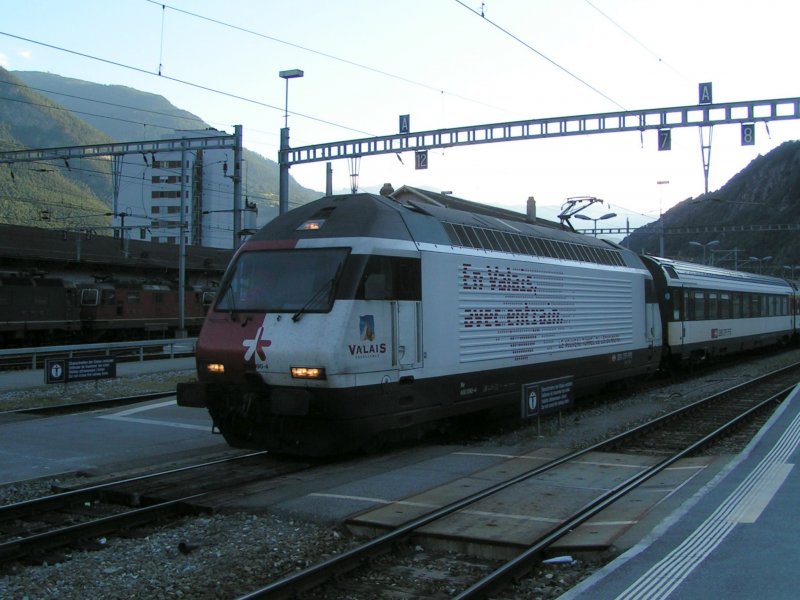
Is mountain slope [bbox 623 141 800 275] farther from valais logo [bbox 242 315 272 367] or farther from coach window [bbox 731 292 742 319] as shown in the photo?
valais logo [bbox 242 315 272 367]

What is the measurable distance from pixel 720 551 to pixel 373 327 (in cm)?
473

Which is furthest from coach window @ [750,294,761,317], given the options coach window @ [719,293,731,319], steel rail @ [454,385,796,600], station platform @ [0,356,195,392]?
station platform @ [0,356,195,392]

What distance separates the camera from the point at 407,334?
936 cm

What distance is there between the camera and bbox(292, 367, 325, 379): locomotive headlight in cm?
834

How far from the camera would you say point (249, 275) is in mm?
9531

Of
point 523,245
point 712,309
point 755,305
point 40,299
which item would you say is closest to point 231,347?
point 523,245

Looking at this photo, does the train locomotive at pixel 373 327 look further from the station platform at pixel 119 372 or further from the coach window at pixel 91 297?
the coach window at pixel 91 297

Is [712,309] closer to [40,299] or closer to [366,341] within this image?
[366,341]

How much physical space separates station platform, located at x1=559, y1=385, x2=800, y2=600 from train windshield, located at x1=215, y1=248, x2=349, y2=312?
4486 millimetres

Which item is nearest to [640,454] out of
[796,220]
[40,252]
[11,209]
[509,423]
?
[509,423]

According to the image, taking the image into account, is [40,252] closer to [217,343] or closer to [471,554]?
[217,343]

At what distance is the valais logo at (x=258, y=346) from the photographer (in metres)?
8.77

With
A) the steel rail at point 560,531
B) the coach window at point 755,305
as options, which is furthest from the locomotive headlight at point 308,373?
the coach window at point 755,305

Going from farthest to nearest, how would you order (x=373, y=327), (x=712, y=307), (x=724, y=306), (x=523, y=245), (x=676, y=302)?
(x=724, y=306) < (x=712, y=307) < (x=676, y=302) < (x=523, y=245) < (x=373, y=327)
